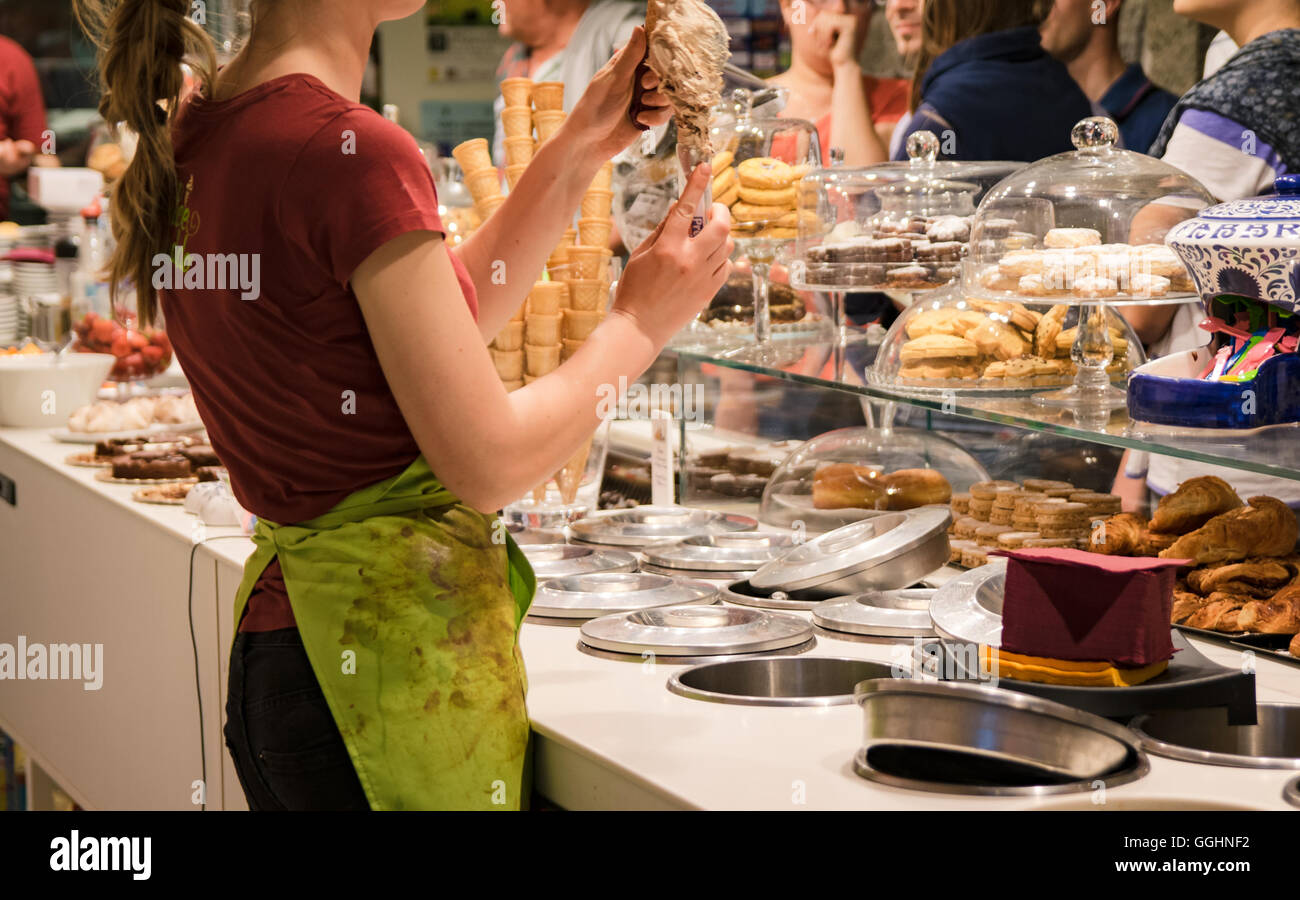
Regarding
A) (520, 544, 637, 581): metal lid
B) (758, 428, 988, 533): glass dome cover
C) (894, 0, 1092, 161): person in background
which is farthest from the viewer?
(894, 0, 1092, 161): person in background

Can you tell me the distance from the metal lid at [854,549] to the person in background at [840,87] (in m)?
2.80

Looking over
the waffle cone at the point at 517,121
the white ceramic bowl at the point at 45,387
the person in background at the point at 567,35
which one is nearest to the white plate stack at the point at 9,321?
the white ceramic bowl at the point at 45,387

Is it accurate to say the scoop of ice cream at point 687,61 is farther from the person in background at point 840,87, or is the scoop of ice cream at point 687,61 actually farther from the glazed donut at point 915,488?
the person in background at point 840,87

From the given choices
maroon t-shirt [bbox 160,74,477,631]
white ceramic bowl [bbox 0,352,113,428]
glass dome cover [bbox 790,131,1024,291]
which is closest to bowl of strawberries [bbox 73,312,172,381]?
white ceramic bowl [bbox 0,352,113,428]

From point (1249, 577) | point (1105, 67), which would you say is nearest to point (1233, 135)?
point (1249, 577)

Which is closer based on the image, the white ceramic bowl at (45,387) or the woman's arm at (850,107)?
the white ceramic bowl at (45,387)

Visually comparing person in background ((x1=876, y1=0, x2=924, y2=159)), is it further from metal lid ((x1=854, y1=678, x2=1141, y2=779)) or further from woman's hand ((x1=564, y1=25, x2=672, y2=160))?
metal lid ((x1=854, y1=678, x2=1141, y2=779))

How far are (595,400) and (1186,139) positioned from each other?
166cm

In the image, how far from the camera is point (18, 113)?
609cm

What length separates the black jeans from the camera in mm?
1453

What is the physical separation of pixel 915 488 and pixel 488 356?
124 centimetres

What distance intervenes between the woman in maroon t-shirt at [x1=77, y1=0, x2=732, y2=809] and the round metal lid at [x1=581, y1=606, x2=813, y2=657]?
1.20 ft

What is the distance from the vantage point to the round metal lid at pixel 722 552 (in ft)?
7.66

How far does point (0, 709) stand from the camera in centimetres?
394
